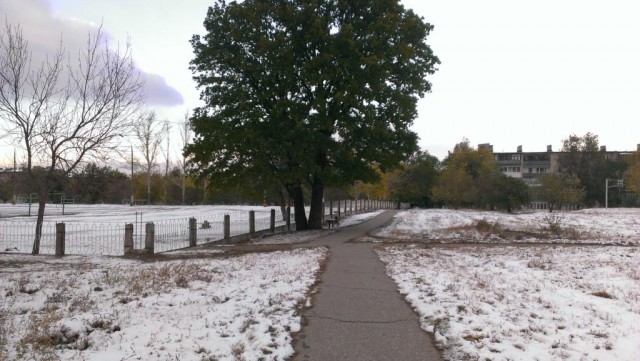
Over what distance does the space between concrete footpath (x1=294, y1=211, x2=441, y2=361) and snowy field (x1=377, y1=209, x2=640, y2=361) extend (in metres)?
0.27

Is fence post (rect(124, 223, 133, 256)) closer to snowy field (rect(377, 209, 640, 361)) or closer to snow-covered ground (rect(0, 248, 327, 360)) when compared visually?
snow-covered ground (rect(0, 248, 327, 360))

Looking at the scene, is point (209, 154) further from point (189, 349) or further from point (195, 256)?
point (189, 349)

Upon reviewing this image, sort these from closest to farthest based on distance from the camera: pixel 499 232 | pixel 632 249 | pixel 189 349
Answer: pixel 189 349 < pixel 632 249 < pixel 499 232

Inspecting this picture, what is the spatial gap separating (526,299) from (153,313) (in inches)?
222

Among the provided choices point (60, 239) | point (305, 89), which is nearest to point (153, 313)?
point (60, 239)

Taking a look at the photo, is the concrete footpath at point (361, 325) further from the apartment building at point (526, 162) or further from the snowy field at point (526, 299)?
the apartment building at point (526, 162)

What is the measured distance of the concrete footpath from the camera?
5414 millimetres

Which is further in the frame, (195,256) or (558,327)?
(195,256)

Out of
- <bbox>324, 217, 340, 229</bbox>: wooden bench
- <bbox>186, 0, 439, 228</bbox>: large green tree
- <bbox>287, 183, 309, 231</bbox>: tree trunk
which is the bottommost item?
<bbox>324, 217, 340, 229</bbox>: wooden bench

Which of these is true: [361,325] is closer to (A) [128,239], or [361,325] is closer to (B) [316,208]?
(A) [128,239]

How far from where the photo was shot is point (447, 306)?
7.30 meters

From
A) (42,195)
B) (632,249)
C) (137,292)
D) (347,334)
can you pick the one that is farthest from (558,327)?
(42,195)

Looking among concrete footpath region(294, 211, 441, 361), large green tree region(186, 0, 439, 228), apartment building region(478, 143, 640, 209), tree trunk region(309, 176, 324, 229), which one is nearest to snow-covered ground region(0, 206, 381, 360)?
concrete footpath region(294, 211, 441, 361)

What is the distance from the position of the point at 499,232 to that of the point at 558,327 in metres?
16.0
